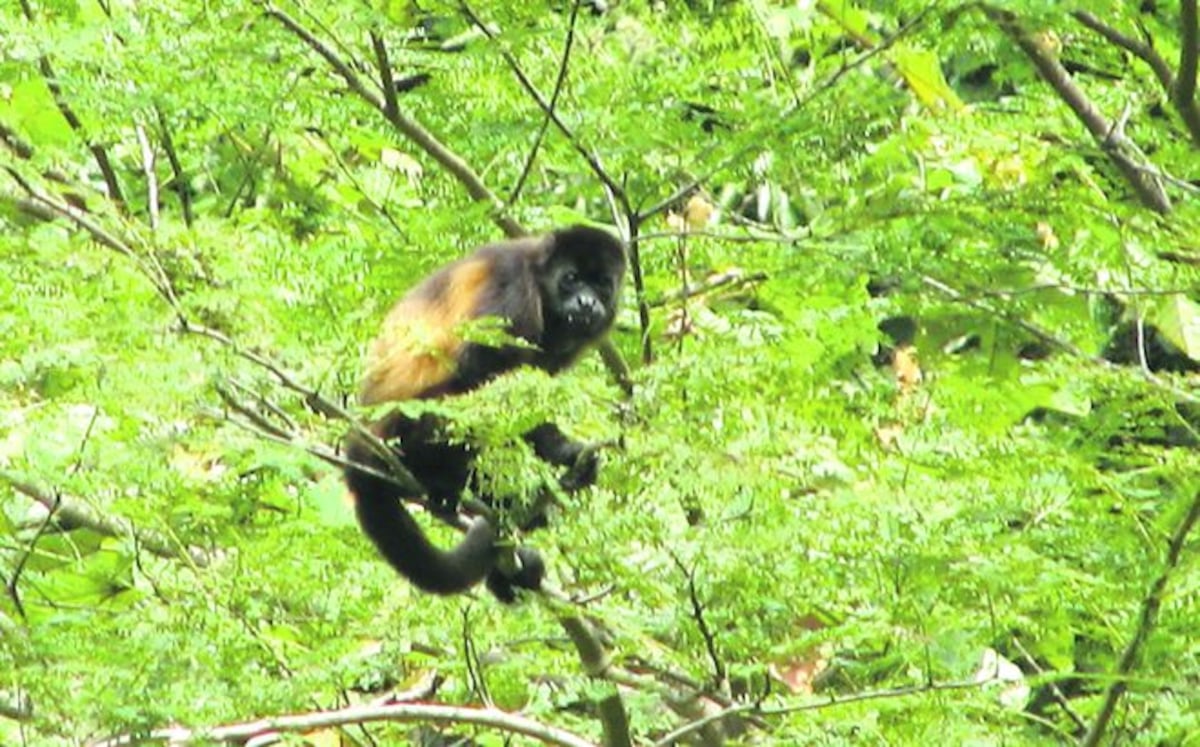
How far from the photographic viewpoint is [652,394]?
3.92m

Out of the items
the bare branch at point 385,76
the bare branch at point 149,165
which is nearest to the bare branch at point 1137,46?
the bare branch at point 385,76

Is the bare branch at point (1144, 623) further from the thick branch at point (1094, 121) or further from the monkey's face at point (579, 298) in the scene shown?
the monkey's face at point (579, 298)

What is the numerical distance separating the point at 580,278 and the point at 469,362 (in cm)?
66

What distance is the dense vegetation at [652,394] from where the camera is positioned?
3.85m

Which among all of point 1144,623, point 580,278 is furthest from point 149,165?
point 1144,623

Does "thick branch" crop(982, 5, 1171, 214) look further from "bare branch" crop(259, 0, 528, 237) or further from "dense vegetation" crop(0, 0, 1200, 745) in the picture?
"bare branch" crop(259, 0, 528, 237)

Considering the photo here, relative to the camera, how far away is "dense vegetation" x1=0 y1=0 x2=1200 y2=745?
3850 mm

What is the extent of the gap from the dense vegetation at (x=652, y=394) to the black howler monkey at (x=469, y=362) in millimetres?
120

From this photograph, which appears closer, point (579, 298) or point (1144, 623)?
point (1144, 623)

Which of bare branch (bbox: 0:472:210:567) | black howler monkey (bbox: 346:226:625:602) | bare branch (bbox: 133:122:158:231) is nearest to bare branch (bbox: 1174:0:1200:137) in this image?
black howler monkey (bbox: 346:226:625:602)

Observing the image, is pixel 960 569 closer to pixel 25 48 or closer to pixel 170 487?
pixel 170 487

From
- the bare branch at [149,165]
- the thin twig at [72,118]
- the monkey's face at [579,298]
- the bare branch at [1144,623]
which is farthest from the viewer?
the bare branch at [149,165]

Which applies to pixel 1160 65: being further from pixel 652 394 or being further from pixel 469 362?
pixel 469 362

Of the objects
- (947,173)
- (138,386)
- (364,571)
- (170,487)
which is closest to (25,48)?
(170,487)
